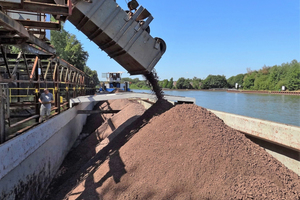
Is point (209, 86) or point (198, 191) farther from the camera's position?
point (209, 86)

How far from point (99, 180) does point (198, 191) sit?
7.43ft

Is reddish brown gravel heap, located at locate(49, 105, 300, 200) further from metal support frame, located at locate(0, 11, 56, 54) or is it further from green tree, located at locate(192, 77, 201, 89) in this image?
green tree, located at locate(192, 77, 201, 89)

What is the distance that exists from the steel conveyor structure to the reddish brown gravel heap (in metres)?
2.72

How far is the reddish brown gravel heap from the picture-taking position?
3.18 metres

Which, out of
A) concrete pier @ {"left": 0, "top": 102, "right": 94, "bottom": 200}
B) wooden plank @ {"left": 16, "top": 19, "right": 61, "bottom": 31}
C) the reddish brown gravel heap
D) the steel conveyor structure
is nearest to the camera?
the reddish brown gravel heap

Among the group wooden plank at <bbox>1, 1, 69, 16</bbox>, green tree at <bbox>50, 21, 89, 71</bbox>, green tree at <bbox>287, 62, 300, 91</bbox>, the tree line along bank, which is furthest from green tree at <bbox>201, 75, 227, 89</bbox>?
wooden plank at <bbox>1, 1, 69, 16</bbox>

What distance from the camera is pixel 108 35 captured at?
6164 mm

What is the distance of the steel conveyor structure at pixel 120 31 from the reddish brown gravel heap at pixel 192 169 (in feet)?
8.93

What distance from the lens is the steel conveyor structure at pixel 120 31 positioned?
5870mm

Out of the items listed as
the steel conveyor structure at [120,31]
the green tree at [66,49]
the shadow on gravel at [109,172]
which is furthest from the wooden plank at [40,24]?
the green tree at [66,49]

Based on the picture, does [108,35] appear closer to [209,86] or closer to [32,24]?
[32,24]

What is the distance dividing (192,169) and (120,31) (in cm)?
459

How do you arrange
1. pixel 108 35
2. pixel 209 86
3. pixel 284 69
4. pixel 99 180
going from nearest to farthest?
pixel 99 180 → pixel 108 35 → pixel 284 69 → pixel 209 86

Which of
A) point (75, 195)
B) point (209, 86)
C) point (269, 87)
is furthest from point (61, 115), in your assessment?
point (209, 86)
